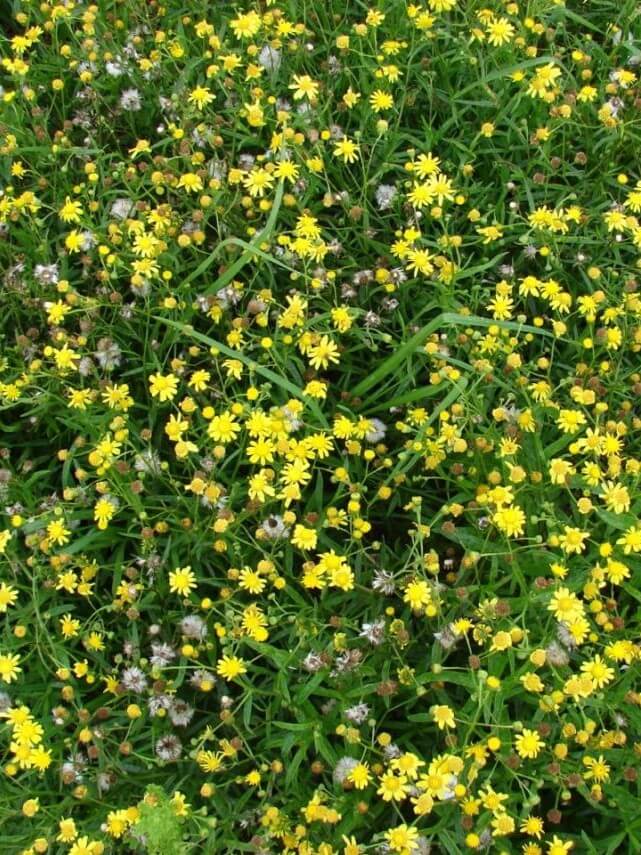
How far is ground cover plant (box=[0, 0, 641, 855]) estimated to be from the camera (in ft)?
7.82

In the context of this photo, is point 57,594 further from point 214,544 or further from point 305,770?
point 305,770

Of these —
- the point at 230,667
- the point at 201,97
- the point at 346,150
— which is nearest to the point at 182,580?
the point at 230,667

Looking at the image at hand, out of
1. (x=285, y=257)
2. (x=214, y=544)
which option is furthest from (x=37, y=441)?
(x=285, y=257)

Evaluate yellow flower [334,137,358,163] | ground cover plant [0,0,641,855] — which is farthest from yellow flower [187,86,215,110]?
yellow flower [334,137,358,163]

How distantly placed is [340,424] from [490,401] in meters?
0.51

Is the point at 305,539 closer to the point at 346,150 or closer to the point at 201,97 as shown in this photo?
the point at 346,150

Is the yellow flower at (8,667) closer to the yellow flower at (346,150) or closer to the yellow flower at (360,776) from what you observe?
the yellow flower at (360,776)

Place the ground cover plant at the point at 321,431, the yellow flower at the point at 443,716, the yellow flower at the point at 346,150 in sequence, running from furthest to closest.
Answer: the yellow flower at the point at 346,150
the ground cover plant at the point at 321,431
the yellow flower at the point at 443,716

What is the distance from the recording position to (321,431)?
9.18 ft

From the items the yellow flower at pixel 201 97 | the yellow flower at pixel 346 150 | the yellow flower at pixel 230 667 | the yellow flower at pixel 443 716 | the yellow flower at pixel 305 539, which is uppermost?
the yellow flower at pixel 201 97

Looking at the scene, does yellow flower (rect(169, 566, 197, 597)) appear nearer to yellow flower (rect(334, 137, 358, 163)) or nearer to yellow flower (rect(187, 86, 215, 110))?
yellow flower (rect(334, 137, 358, 163))

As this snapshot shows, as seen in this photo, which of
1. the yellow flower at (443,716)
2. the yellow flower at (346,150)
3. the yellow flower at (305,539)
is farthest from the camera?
the yellow flower at (346,150)

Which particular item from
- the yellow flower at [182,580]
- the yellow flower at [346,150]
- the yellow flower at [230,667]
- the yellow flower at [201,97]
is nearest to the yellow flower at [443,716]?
the yellow flower at [230,667]

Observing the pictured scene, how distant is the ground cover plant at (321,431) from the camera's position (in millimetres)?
2385
